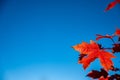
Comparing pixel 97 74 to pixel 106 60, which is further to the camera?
pixel 97 74

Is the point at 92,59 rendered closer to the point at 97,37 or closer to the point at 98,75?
the point at 98,75

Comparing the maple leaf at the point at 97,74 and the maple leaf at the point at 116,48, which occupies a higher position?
the maple leaf at the point at 116,48

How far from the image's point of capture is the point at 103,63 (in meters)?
0.56

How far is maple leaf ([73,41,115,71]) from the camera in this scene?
557 millimetres

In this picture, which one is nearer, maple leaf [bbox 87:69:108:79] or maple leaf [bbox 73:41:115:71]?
maple leaf [bbox 73:41:115:71]

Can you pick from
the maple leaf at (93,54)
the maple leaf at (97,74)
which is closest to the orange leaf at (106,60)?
the maple leaf at (93,54)

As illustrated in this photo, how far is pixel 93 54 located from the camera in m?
0.61

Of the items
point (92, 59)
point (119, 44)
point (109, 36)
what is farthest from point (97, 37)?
point (92, 59)

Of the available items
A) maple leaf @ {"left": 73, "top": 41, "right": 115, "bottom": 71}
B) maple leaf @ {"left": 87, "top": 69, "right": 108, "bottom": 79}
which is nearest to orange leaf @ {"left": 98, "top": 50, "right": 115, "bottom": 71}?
maple leaf @ {"left": 73, "top": 41, "right": 115, "bottom": 71}

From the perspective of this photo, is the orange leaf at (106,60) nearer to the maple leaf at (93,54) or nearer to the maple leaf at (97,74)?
the maple leaf at (93,54)

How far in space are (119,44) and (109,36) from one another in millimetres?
132

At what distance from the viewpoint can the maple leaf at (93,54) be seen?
0.56 m

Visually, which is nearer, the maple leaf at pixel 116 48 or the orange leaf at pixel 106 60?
the orange leaf at pixel 106 60

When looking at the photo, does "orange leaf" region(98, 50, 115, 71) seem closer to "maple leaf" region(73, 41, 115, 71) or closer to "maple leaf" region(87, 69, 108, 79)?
"maple leaf" region(73, 41, 115, 71)
